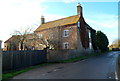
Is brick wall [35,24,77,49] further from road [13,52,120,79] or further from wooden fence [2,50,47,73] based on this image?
road [13,52,120,79]

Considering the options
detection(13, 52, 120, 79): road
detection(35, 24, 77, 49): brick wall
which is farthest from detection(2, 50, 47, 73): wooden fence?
detection(35, 24, 77, 49): brick wall

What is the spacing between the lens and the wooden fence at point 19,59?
40.7ft

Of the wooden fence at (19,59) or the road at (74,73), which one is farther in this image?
the wooden fence at (19,59)

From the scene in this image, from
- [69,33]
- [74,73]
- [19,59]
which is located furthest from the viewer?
[69,33]

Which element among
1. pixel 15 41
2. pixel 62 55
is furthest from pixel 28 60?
pixel 15 41

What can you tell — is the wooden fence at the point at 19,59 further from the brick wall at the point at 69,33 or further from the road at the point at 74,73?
the brick wall at the point at 69,33

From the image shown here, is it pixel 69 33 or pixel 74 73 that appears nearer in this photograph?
pixel 74 73

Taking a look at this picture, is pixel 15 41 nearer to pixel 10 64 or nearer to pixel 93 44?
pixel 10 64

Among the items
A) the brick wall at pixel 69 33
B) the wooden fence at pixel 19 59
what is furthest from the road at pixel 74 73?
the brick wall at pixel 69 33

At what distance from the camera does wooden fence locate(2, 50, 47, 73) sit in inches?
489

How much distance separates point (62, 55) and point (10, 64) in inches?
380

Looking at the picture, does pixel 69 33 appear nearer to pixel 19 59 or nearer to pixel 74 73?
pixel 19 59

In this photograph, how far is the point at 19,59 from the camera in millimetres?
14305

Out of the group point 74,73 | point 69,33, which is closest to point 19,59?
point 74,73
